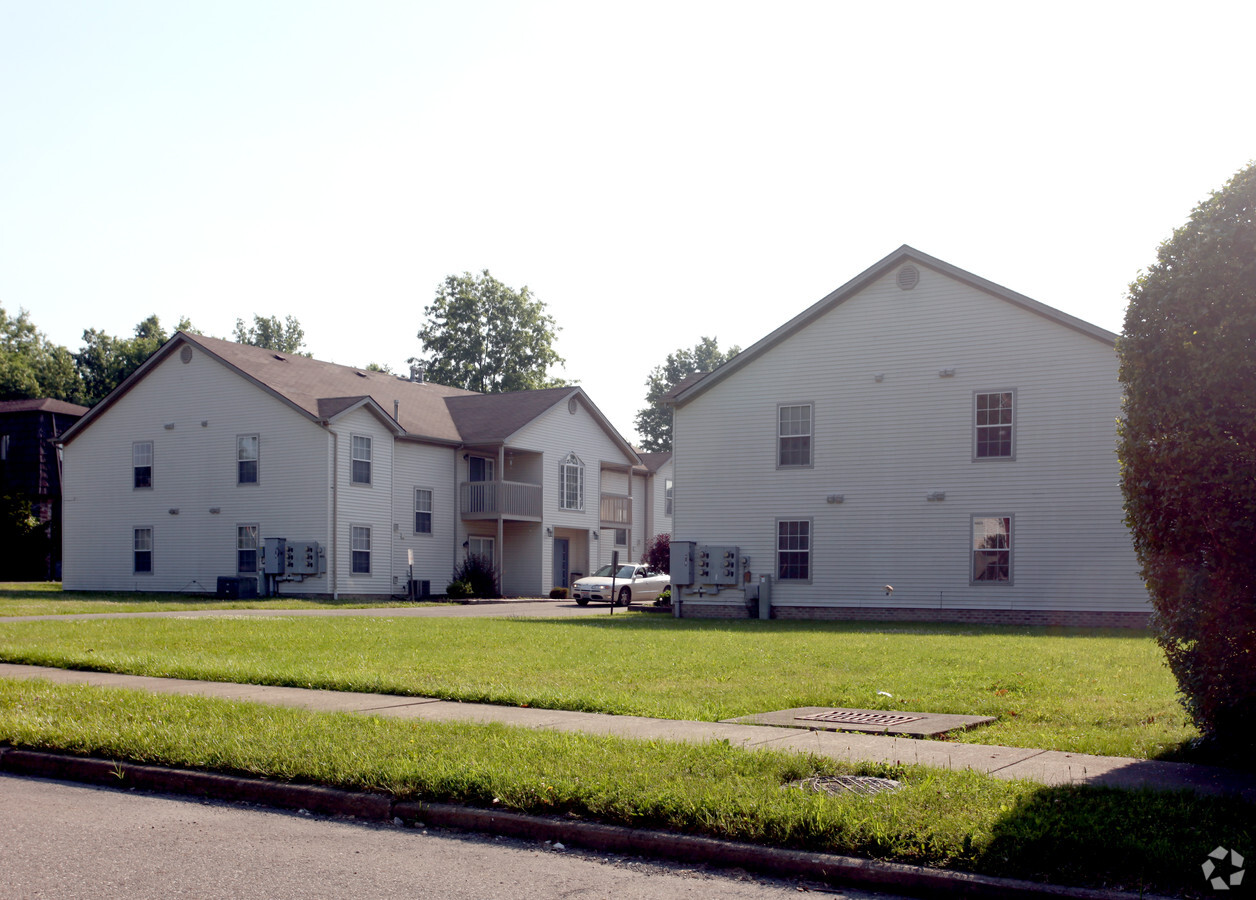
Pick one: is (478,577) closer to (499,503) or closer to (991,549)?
(499,503)

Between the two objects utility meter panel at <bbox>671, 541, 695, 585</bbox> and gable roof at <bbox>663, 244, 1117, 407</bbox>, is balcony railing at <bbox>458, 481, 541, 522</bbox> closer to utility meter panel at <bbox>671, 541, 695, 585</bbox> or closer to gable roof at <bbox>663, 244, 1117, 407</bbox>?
gable roof at <bbox>663, 244, 1117, 407</bbox>

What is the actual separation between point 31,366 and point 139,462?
42.6 metres

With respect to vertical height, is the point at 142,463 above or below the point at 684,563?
above

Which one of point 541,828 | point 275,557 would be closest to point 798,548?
point 275,557

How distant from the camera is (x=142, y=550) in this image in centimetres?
4016

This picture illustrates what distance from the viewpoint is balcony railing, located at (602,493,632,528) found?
4856 cm

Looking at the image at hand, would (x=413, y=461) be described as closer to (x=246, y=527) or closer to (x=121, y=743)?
(x=246, y=527)

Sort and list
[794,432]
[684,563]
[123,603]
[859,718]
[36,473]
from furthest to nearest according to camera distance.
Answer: [36,473] → [123,603] → [684,563] → [794,432] → [859,718]

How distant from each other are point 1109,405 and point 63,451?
35.7 metres

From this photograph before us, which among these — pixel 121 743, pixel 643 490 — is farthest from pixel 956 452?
pixel 643 490

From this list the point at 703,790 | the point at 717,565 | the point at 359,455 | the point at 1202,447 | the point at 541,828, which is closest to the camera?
the point at 541,828

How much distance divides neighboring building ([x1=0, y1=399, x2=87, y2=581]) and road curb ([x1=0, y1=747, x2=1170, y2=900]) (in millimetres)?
45345

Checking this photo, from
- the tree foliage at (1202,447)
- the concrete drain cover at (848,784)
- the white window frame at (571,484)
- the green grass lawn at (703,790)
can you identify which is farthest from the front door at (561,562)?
the concrete drain cover at (848,784)

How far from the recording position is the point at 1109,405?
25500 mm
